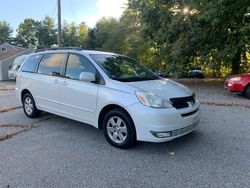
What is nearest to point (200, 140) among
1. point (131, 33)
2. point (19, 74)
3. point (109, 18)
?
point (19, 74)

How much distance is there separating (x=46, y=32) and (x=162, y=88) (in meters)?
61.9

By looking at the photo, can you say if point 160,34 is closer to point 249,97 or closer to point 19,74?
point 249,97

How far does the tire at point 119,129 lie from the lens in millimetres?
4477

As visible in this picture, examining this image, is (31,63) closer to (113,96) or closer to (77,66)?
(77,66)

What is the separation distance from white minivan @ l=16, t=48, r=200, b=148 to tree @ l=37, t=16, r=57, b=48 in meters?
56.7

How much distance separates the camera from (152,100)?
434 cm

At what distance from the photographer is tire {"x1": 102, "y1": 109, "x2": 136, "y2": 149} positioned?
448 cm

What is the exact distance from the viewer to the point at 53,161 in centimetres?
418

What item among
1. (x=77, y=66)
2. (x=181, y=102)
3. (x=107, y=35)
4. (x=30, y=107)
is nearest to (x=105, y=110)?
(x=77, y=66)

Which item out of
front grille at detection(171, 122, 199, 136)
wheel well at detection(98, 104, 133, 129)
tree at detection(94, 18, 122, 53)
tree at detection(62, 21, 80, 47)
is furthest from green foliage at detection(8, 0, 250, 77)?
tree at detection(62, 21, 80, 47)

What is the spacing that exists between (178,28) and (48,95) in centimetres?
927

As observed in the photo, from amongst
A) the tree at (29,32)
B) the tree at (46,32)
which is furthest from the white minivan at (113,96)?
the tree at (29,32)

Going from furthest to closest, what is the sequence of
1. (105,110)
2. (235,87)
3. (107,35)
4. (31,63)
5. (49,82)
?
(107,35)
(235,87)
(31,63)
(49,82)
(105,110)

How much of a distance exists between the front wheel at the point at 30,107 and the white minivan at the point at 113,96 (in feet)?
0.67
